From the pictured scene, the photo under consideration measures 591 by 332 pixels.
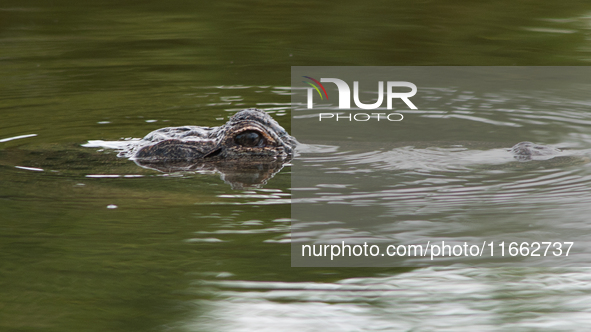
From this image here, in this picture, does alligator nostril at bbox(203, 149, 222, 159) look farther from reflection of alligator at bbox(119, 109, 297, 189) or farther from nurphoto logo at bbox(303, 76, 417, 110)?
nurphoto logo at bbox(303, 76, 417, 110)

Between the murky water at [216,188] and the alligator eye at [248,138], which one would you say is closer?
the murky water at [216,188]

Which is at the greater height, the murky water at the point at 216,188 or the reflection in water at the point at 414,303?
the murky water at the point at 216,188

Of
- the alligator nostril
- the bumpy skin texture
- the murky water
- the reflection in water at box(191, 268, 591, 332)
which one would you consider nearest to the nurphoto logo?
the murky water

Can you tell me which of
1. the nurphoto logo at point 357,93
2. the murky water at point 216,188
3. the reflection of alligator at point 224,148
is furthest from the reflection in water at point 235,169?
the nurphoto logo at point 357,93

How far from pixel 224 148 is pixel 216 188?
0.81 metres

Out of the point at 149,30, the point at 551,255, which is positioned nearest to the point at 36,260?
the point at 551,255

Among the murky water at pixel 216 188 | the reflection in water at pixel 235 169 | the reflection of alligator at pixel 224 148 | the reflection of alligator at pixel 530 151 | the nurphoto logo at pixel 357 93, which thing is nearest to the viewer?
the murky water at pixel 216 188

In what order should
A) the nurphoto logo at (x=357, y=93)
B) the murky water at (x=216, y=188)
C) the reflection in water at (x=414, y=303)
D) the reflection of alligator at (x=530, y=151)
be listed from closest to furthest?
the reflection in water at (x=414, y=303) → the murky water at (x=216, y=188) → the reflection of alligator at (x=530, y=151) → the nurphoto logo at (x=357, y=93)

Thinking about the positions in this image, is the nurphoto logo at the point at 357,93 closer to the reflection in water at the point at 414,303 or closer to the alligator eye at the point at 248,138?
the alligator eye at the point at 248,138

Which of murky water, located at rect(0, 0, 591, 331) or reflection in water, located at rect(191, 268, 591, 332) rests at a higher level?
murky water, located at rect(0, 0, 591, 331)

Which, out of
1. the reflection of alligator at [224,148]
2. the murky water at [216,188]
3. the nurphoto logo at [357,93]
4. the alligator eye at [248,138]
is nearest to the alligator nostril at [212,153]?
the reflection of alligator at [224,148]

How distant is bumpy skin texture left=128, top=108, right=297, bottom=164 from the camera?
604 centimetres

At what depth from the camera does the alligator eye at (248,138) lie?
6062mm

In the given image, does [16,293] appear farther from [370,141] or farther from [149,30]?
[149,30]
